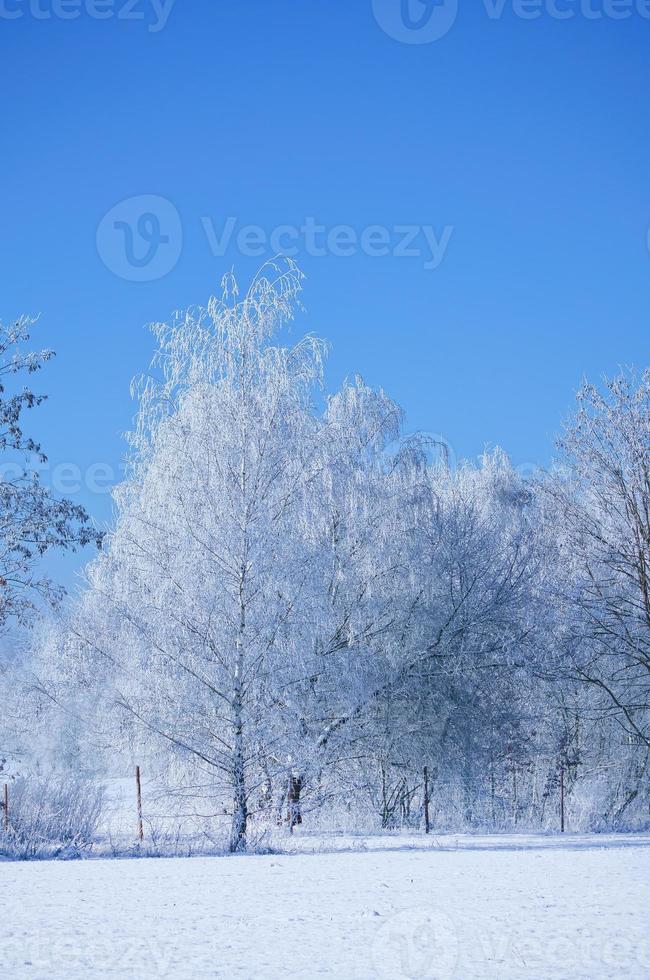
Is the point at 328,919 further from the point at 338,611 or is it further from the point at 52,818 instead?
the point at 338,611

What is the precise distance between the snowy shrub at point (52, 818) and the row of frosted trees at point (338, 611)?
1.48 metres

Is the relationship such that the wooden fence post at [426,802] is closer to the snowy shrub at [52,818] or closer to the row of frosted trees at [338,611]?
the row of frosted trees at [338,611]

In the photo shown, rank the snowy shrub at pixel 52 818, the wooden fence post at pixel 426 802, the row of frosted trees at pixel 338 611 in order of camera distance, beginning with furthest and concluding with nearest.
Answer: the wooden fence post at pixel 426 802 → the row of frosted trees at pixel 338 611 → the snowy shrub at pixel 52 818

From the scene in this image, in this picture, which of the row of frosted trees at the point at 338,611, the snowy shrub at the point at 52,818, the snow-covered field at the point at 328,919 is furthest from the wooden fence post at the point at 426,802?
the snow-covered field at the point at 328,919

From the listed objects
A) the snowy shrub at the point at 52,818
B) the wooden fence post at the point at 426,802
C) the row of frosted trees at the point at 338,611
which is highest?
the row of frosted trees at the point at 338,611

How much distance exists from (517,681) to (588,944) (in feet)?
44.9

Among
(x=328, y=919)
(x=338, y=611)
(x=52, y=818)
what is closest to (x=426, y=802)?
(x=338, y=611)

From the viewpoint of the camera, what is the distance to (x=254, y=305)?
15.4 metres

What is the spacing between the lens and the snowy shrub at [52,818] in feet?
37.9

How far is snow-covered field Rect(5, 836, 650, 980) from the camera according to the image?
4961 mm

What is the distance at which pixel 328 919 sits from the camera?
6.38 m

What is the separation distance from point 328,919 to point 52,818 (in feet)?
23.8

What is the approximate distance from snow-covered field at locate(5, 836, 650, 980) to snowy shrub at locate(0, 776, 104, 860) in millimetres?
1507

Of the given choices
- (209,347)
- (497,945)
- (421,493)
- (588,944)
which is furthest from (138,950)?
(421,493)
